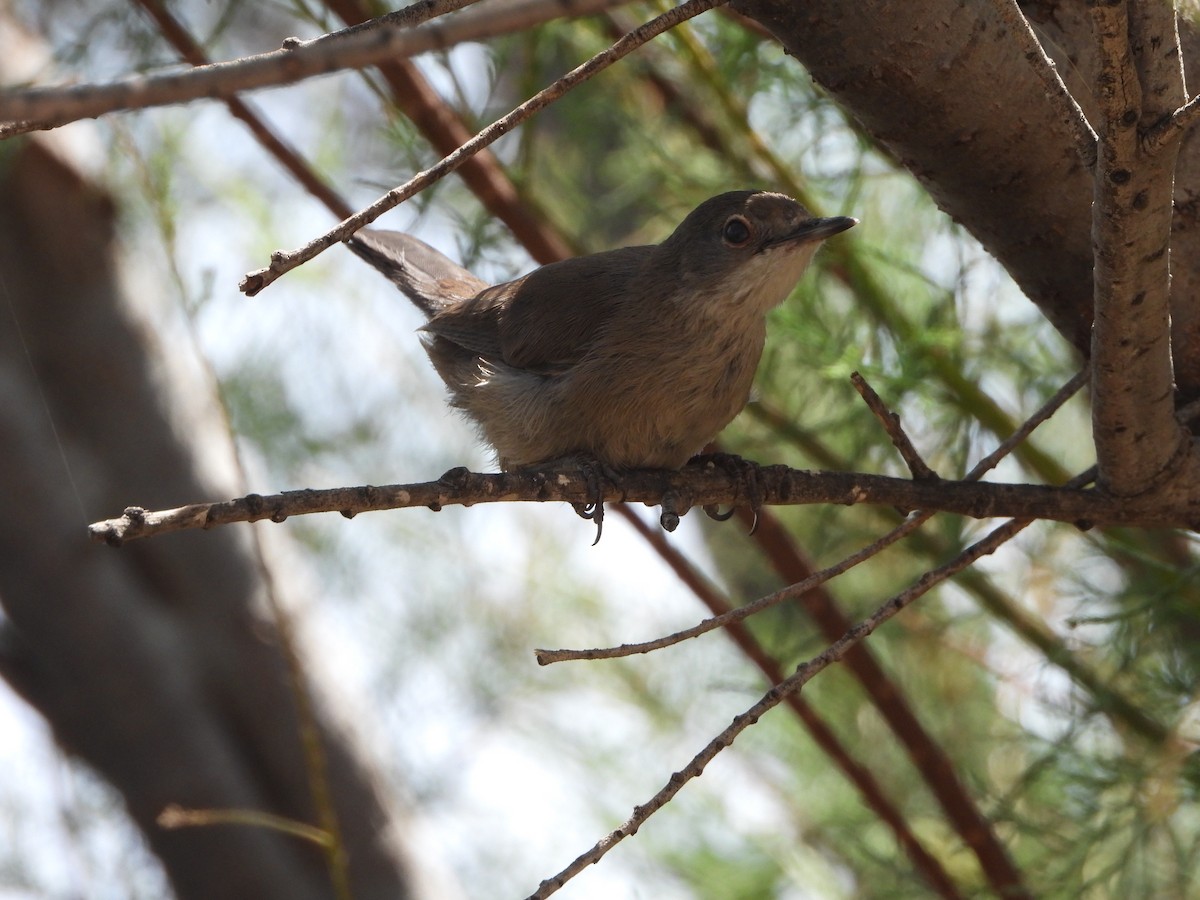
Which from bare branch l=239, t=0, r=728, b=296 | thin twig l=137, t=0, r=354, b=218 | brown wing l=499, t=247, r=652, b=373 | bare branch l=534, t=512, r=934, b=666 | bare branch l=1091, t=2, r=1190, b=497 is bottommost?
bare branch l=534, t=512, r=934, b=666

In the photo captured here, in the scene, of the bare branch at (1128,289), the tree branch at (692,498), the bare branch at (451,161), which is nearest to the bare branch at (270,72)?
the bare branch at (451,161)

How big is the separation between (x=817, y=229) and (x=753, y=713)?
5.05 feet

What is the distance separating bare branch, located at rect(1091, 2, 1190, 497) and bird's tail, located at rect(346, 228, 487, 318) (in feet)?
7.83

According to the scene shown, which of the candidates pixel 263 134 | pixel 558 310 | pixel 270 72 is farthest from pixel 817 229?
pixel 270 72

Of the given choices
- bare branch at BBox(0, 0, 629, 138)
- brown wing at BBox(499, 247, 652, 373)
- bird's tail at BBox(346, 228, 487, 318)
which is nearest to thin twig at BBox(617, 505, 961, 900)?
brown wing at BBox(499, 247, 652, 373)

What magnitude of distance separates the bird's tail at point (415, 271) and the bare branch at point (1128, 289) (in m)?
2.39

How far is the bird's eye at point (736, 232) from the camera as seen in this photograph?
10.2 ft

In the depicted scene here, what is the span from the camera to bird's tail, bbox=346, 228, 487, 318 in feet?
13.0

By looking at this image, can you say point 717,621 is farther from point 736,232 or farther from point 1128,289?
point 736,232

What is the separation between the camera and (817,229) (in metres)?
2.90

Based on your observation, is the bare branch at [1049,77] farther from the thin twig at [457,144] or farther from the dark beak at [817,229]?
the thin twig at [457,144]

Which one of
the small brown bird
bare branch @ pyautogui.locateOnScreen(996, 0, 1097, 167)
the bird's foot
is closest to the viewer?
bare branch @ pyautogui.locateOnScreen(996, 0, 1097, 167)

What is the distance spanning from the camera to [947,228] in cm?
359

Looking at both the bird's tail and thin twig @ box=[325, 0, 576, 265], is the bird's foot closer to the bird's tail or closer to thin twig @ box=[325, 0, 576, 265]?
thin twig @ box=[325, 0, 576, 265]
